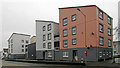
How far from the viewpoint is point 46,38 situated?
39.3m

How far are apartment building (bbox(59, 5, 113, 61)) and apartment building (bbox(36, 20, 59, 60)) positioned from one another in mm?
4376

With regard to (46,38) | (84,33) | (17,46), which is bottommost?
(17,46)

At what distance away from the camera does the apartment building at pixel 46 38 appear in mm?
36688

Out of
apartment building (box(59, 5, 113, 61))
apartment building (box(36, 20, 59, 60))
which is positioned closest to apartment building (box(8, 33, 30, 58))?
apartment building (box(36, 20, 59, 60))

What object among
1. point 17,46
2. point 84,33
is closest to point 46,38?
point 84,33

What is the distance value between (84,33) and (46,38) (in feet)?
52.9

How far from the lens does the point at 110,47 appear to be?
105ft

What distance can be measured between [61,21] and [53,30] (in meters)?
4.88

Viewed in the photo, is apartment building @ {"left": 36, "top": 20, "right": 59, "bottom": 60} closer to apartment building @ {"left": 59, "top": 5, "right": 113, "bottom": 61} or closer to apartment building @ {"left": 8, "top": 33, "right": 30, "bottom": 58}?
apartment building @ {"left": 59, "top": 5, "right": 113, "bottom": 61}

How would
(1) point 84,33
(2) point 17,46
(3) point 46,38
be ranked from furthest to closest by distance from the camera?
(2) point 17,46 < (3) point 46,38 < (1) point 84,33

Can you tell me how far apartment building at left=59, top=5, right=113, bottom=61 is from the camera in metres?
25.5

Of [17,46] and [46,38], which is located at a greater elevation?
[46,38]

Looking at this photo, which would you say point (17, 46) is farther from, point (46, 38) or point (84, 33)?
point (84, 33)

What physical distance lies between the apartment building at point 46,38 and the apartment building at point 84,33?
14.4 ft
